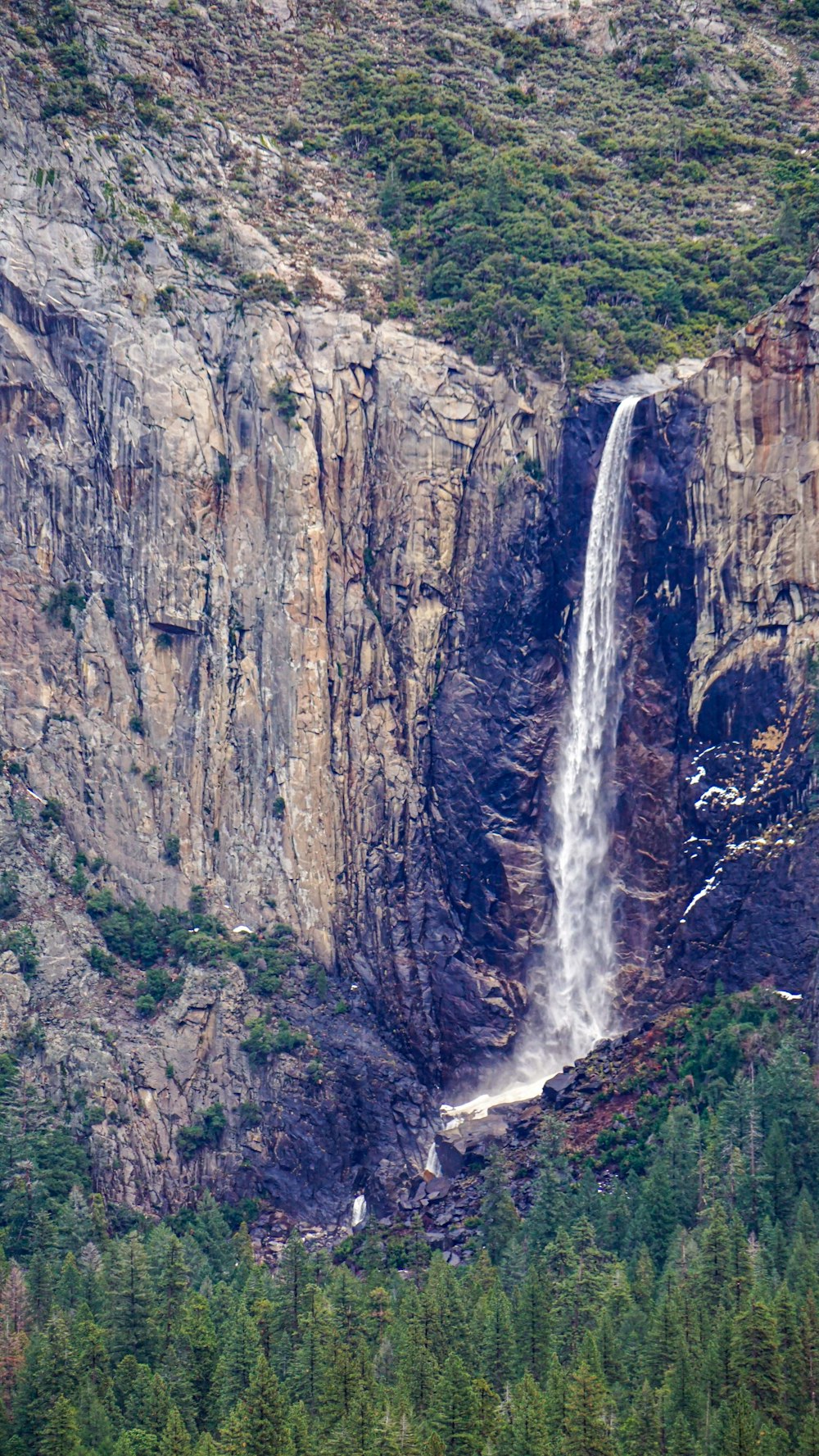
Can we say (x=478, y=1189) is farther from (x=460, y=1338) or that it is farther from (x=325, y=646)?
(x=325, y=646)

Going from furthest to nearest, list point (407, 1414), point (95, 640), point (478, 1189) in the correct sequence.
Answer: point (95, 640) → point (478, 1189) → point (407, 1414)

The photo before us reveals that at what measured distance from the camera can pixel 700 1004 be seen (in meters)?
114

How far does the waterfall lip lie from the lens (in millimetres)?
119750

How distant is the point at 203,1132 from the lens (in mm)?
114938

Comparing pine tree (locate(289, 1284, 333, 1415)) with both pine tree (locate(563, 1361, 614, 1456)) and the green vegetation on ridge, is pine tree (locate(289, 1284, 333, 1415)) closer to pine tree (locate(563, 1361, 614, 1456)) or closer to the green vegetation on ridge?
the green vegetation on ridge

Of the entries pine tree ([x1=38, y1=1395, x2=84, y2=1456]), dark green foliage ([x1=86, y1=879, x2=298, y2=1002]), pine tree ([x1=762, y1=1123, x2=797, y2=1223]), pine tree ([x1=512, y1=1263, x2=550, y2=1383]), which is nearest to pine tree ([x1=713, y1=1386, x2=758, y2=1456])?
pine tree ([x1=512, y1=1263, x2=550, y2=1383])

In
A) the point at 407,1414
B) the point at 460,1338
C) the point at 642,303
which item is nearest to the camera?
the point at 407,1414

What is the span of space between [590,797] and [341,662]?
1166 cm

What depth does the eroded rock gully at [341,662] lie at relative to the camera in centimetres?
11594

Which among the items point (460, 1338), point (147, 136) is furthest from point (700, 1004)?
point (147, 136)

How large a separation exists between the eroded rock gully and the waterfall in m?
0.86

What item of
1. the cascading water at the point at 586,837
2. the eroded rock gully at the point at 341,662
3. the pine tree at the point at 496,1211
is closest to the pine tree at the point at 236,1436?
the pine tree at the point at 496,1211

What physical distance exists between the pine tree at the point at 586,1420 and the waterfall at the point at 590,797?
30940mm

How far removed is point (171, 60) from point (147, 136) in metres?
6.14
